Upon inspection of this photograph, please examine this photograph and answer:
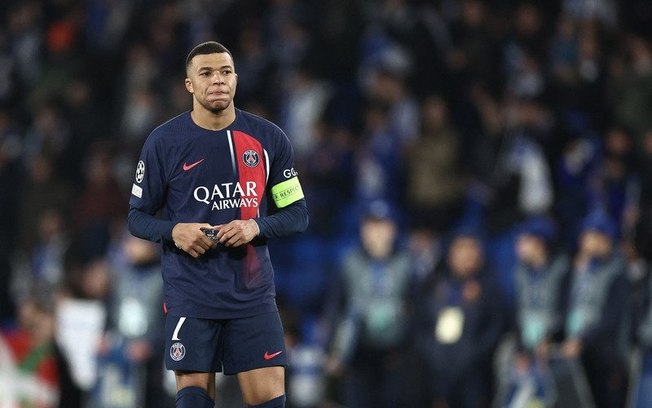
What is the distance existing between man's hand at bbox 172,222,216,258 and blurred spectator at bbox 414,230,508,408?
494 centimetres

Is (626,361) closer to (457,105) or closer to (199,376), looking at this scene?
(457,105)

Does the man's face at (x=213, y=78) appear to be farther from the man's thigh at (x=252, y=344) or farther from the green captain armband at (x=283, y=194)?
the man's thigh at (x=252, y=344)

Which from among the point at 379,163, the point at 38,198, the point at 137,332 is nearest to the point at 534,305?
the point at 379,163

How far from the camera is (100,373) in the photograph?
36.3ft

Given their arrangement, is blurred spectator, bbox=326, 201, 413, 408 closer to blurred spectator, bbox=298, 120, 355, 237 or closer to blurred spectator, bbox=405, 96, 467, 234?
blurred spectator, bbox=405, 96, 467, 234

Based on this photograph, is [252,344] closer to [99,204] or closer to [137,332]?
[137,332]

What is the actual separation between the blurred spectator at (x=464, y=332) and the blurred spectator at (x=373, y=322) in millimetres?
222

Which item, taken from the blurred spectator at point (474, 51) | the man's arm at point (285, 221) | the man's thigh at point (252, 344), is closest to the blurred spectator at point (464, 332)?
the blurred spectator at point (474, 51)

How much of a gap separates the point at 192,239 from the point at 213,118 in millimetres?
550

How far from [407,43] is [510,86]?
4.13 ft

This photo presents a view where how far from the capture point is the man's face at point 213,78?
5707mm

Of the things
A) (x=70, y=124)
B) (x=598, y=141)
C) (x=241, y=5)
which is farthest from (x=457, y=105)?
(x=70, y=124)

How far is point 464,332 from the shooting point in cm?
1045

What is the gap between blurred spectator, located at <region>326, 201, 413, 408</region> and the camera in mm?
10531
